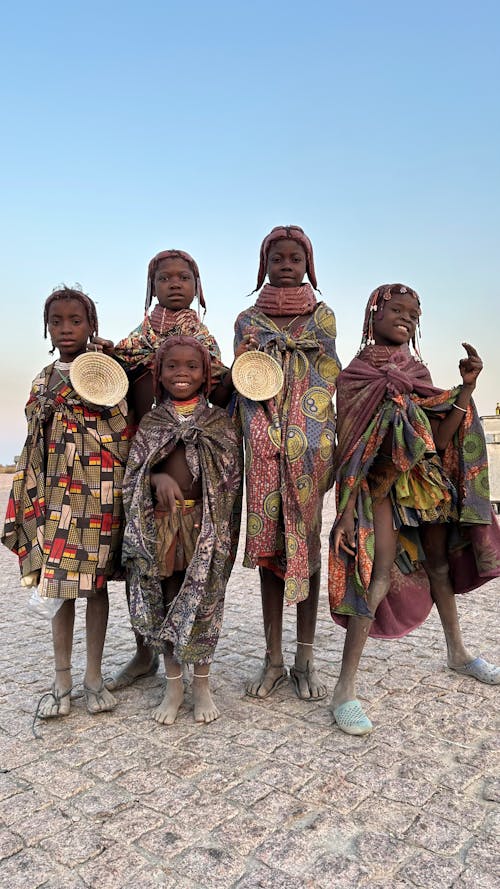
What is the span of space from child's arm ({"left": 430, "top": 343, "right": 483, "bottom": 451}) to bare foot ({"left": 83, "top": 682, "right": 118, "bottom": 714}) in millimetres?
2482

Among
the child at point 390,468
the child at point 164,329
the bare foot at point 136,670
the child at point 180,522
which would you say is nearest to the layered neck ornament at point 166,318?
the child at point 164,329

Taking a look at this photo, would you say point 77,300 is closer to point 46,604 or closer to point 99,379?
point 99,379

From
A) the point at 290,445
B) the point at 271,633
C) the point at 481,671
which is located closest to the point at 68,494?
the point at 290,445

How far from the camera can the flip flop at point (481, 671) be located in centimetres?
410

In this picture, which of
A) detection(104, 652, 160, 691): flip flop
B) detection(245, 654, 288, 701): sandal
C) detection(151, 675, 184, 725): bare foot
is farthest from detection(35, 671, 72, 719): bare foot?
detection(245, 654, 288, 701): sandal

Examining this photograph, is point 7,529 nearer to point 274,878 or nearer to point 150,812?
point 150,812

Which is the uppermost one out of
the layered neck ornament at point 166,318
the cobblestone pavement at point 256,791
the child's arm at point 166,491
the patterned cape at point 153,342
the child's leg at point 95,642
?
the layered neck ornament at point 166,318

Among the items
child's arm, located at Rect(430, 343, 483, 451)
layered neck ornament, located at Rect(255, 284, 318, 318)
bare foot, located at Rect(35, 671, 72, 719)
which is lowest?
bare foot, located at Rect(35, 671, 72, 719)

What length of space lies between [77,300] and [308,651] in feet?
8.37

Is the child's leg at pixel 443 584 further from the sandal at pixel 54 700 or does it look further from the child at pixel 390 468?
the sandal at pixel 54 700

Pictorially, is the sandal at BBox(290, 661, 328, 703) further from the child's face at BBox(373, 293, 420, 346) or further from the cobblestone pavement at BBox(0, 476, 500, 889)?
the child's face at BBox(373, 293, 420, 346)

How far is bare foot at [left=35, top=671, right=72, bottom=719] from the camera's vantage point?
3.63 metres

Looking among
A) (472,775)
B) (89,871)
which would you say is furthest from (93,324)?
(472,775)

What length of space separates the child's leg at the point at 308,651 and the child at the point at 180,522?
1.87 ft
